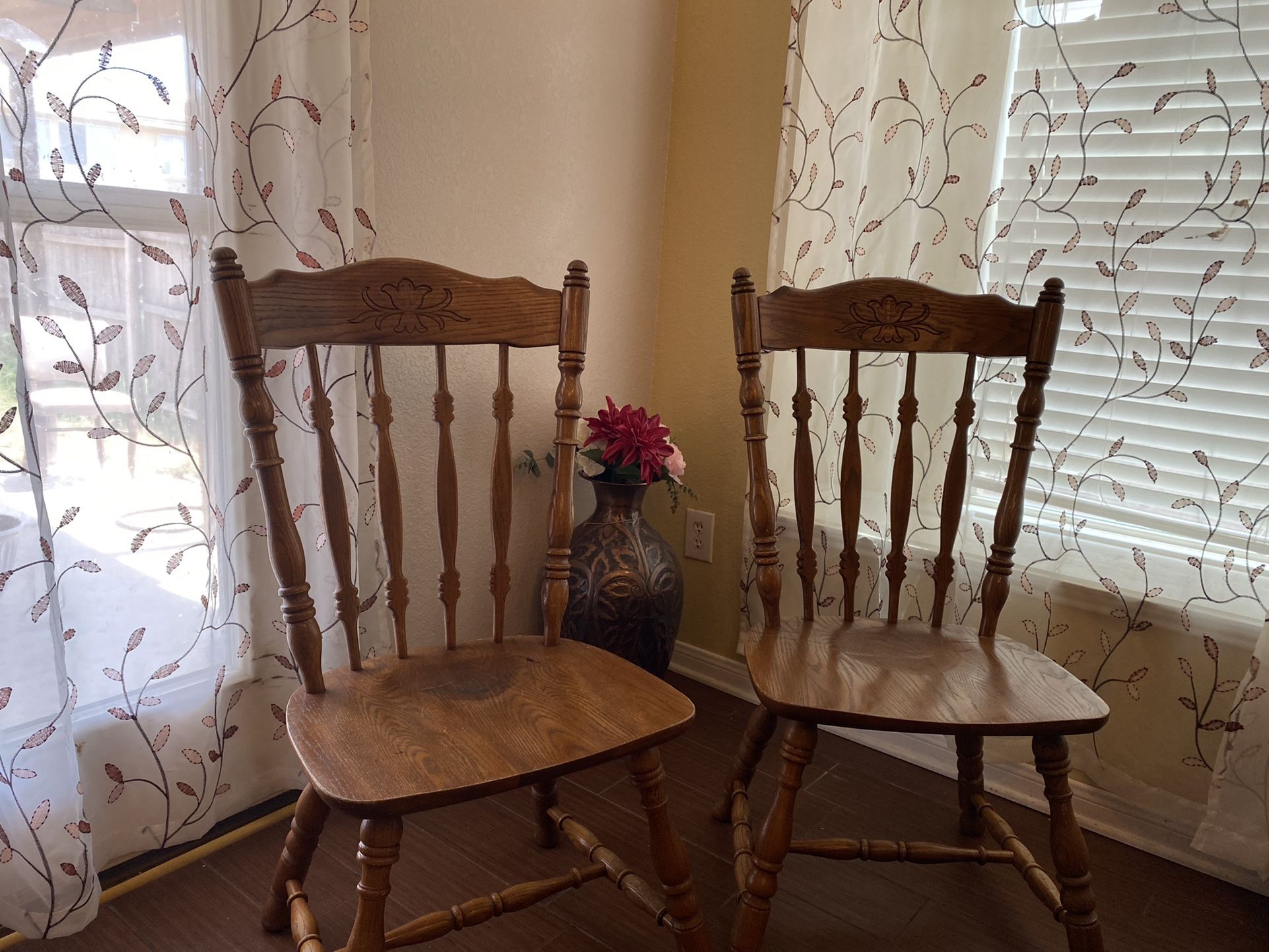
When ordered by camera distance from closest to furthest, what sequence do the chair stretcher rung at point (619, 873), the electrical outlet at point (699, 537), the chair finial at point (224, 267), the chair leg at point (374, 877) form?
1. the chair leg at point (374, 877)
2. the chair finial at point (224, 267)
3. the chair stretcher rung at point (619, 873)
4. the electrical outlet at point (699, 537)

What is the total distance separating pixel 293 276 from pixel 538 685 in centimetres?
58

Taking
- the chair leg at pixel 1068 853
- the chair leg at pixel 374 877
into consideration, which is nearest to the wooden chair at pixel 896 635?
the chair leg at pixel 1068 853

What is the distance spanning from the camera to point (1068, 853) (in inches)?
45.6

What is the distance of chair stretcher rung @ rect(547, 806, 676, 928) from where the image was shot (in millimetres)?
1136

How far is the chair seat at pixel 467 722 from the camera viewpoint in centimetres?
91

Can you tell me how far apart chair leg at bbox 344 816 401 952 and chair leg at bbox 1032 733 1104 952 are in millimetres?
795

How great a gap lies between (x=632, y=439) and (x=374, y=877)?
3.23 feet

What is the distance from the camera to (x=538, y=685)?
1138 mm

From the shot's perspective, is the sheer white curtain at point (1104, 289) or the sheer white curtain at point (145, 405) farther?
the sheer white curtain at point (1104, 289)

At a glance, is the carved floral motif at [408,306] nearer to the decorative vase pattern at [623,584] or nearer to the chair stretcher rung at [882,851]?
the decorative vase pattern at [623,584]

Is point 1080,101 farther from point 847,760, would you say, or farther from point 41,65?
point 41,65

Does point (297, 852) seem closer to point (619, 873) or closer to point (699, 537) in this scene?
point (619, 873)

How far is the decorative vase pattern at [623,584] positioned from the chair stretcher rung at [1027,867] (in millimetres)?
658

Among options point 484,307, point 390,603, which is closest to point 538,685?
point 390,603
